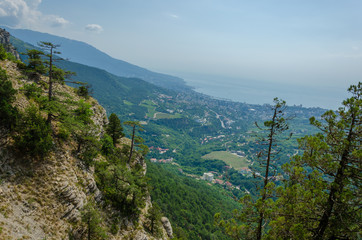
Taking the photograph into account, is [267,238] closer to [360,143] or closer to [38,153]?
[360,143]

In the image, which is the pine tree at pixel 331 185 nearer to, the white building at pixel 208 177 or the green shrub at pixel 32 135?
the green shrub at pixel 32 135

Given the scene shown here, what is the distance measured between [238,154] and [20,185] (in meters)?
179

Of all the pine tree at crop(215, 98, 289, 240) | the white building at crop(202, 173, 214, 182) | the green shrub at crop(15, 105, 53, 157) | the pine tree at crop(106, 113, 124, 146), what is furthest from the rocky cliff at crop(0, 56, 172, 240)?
the white building at crop(202, 173, 214, 182)

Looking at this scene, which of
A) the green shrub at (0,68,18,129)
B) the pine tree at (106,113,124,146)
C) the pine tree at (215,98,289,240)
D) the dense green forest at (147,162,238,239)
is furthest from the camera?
the dense green forest at (147,162,238,239)

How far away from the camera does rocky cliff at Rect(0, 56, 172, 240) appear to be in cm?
1208

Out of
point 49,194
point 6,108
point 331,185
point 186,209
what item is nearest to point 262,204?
point 331,185

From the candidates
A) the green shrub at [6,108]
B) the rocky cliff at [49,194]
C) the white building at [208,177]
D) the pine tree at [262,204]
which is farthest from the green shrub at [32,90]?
the white building at [208,177]

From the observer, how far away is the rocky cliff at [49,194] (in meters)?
12.1

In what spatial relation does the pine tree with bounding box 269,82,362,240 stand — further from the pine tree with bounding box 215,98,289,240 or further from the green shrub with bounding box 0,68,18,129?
the green shrub with bounding box 0,68,18,129

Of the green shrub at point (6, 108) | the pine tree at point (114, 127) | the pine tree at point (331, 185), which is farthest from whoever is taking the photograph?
the pine tree at point (114, 127)

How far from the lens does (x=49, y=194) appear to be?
1435 centimetres

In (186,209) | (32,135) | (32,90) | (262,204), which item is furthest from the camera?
(186,209)

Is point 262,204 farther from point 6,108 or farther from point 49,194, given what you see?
point 6,108

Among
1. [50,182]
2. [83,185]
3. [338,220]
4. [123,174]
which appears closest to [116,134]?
[123,174]
